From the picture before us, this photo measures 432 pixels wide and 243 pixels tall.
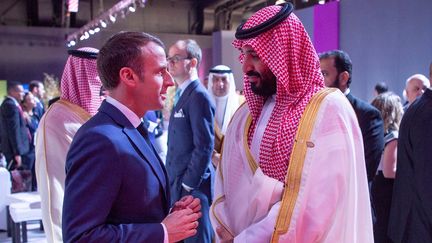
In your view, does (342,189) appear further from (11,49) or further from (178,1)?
(178,1)

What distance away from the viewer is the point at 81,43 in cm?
1317

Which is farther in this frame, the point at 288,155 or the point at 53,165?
the point at 53,165

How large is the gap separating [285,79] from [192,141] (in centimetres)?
166

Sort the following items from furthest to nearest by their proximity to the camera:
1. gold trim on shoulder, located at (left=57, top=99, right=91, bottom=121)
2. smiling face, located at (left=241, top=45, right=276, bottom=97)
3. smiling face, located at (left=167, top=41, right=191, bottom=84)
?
smiling face, located at (left=167, top=41, right=191, bottom=84) < gold trim on shoulder, located at (left=57, top=99, right=91, bottom=121) < smiling face, located at (left=241, top=45, right=276, bottom=97)

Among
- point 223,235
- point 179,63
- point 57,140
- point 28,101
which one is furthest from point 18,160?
point 223,235

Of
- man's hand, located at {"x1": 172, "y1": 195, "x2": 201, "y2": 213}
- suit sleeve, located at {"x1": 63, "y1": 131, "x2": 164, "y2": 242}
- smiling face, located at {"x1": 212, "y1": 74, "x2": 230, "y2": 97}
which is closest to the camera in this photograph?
suit sleeve, located at {"x1": 63, "y1": 131, "x2": 164, "y2": 242}

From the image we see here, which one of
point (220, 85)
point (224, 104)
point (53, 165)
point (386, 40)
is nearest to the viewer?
point (53, 165)

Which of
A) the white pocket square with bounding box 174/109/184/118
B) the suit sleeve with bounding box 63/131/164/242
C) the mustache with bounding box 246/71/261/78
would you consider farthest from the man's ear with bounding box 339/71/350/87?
the suit sleeve with bounding box 63/131/164/242

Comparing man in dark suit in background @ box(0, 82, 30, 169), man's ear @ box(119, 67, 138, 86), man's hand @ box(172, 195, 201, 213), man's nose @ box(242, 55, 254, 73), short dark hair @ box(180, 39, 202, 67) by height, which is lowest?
man in dark suit in background @ box(0, 82, 30, 169)

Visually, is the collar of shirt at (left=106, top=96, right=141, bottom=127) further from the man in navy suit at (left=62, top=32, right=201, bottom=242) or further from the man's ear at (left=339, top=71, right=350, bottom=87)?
the man's ear at (left=339, top=71, right=350, bottom=87)

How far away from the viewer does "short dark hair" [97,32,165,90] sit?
135 cm

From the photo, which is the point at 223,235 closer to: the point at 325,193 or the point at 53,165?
the point at 325,193

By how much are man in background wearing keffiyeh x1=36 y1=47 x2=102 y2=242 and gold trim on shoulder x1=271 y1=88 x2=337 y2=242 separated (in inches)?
46.7

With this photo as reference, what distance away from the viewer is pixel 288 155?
158cm
